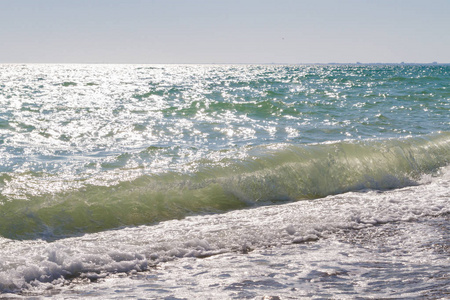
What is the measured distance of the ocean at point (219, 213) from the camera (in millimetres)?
3607

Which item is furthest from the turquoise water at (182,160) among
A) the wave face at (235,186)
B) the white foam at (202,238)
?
the white foam at (202,238)

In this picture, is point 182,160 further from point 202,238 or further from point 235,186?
point 202,238

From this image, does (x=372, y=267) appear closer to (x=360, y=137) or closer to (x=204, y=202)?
(x=204, y=202)

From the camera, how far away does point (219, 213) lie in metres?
6.02

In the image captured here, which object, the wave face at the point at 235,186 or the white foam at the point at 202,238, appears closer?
the white foam at the point at 202,238

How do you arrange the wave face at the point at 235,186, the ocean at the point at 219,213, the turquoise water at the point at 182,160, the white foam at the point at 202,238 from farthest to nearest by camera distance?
the turquoise water at the point at 182,160 → the wave face at the point at 235,186 → the white foam at the point at 202,238 → the ocean at the point at 219,213

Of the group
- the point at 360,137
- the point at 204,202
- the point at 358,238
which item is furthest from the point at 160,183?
the point at 360,137

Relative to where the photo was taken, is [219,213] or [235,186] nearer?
[219,213]

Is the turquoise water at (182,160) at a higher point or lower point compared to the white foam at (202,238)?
higher

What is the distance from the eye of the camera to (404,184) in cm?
786

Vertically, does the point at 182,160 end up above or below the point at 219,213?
above

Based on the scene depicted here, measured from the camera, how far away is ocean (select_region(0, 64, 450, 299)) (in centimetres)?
361

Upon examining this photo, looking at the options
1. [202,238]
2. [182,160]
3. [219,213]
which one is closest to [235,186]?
[219,213]

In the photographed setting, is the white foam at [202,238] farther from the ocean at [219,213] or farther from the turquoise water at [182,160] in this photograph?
the turquoise water at [182,160]
